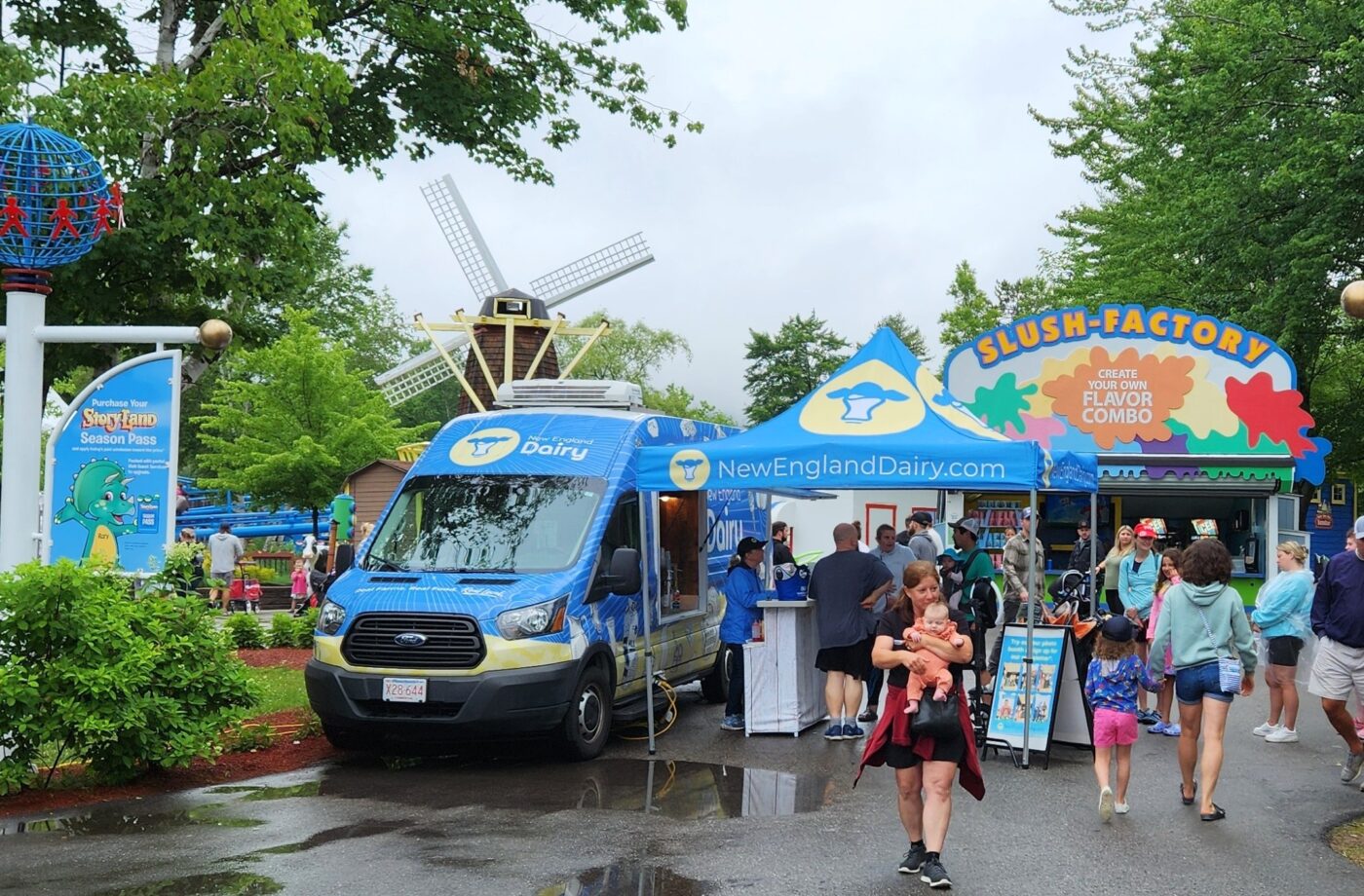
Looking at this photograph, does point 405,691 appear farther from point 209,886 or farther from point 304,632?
point 304,632

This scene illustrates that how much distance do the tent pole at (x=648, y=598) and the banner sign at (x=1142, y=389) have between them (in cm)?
1237

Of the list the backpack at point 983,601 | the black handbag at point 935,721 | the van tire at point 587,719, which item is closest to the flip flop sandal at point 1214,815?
the black handbag at point 935,721

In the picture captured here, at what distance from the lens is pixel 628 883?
7.03 m

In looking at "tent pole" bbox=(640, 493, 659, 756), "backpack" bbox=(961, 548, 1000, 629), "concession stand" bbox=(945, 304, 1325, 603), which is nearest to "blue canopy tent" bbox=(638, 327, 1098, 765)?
"tent pole" bbox=(640, 493, 659, 756)

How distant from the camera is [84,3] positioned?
17.0m

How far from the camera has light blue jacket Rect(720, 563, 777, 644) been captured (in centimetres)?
1220

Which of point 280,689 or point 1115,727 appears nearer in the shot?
point 1115,727

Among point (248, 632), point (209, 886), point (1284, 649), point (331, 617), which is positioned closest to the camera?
point (209, 886)

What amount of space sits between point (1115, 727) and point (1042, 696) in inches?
92.3

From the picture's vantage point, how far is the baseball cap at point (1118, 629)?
28.3 feet

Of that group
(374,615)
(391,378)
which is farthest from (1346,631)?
(391,378)

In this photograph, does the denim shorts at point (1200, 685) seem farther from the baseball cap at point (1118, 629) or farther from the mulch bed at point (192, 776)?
the mulch bed at point (192, 776)

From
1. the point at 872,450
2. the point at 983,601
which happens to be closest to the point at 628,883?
the point at 872,450

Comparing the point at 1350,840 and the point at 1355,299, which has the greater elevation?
the point at 1355,299
